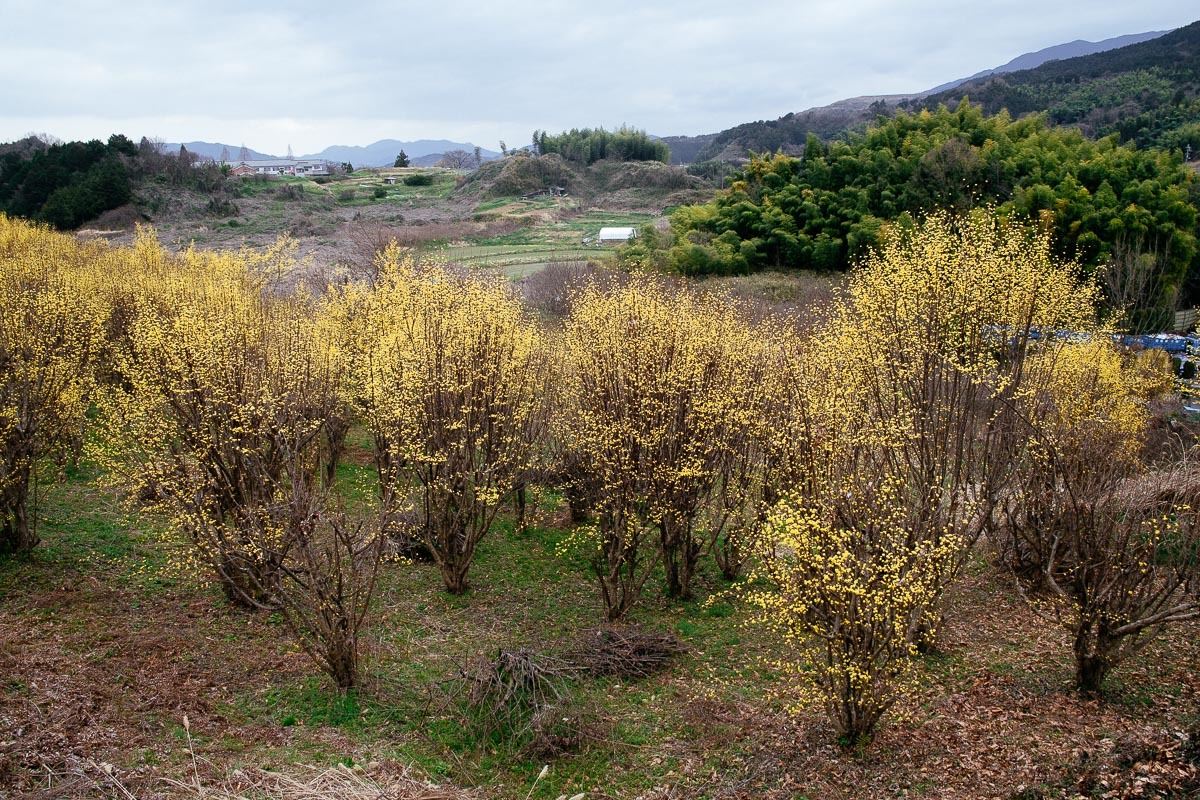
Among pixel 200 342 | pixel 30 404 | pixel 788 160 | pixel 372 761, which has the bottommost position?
pixel 372 761

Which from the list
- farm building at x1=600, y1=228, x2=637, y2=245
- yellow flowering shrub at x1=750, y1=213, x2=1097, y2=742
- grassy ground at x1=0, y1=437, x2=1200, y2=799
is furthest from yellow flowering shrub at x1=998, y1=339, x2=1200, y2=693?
farm building at x1=600, y1=228, x2=637, y2=245

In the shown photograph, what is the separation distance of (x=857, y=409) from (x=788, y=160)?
29.8 meters

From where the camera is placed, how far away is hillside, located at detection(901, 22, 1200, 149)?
5478 centimetres

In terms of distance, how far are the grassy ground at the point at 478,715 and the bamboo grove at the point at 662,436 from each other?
0.57 meters

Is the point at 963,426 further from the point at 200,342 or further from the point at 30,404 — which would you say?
the point at 30,404

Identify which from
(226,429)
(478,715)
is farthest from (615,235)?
(478,715)

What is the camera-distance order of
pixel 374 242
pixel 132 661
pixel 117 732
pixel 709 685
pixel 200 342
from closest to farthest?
1. pixel 117 732
2. pixel 132 661
3. pixel 709 685
4. pixel 200 342
5. pixel 374 242

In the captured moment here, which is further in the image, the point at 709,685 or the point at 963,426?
the point at 963,426

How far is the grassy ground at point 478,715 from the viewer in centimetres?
854

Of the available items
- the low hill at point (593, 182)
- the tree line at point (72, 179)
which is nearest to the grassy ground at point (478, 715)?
the tree line at point (72, 179)

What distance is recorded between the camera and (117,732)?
28.5ft

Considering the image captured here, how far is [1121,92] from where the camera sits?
66.8 meters

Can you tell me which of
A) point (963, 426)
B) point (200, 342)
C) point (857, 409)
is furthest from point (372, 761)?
point (963, 426)

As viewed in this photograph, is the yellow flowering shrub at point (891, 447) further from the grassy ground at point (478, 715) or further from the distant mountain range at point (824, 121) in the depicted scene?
the distant mountain range at point (824, 121)
